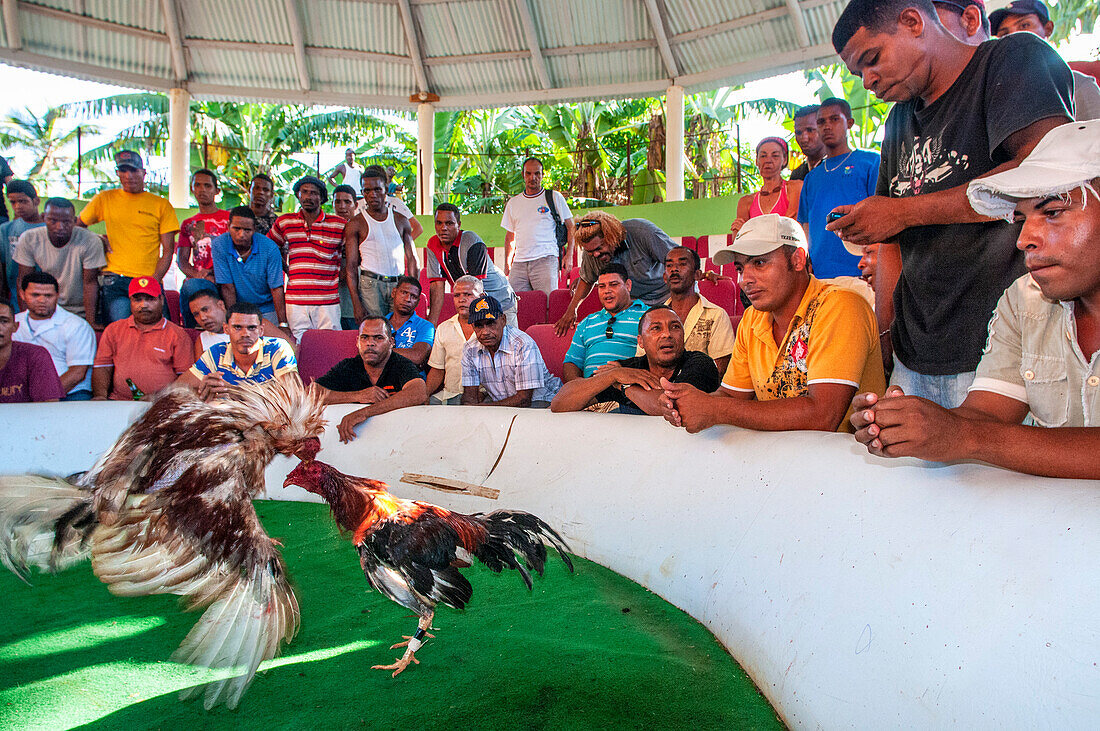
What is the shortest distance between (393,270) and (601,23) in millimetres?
5055

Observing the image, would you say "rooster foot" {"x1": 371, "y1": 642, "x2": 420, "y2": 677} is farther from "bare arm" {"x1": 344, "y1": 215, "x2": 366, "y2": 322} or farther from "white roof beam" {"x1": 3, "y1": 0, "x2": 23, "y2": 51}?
"white roof beam" {"x1": 3, "y1": 0, "x2": 23, "y2": 51}

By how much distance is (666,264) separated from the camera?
4410mm

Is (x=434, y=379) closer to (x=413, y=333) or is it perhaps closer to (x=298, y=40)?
(x=413, y=333)

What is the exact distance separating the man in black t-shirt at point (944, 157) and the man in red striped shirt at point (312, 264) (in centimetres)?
487

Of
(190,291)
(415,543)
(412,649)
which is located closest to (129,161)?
(190,291)

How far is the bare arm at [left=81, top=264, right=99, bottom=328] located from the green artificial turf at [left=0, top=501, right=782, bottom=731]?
3.68 m

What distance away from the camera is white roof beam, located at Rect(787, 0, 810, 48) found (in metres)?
8.39

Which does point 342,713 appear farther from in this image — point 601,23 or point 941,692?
point 601,23

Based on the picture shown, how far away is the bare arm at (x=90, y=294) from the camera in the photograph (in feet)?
20.4

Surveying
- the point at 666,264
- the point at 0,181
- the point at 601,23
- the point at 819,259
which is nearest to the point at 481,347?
the point at 666,264

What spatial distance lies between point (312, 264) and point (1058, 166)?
5.66 meters

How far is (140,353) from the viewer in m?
5.45

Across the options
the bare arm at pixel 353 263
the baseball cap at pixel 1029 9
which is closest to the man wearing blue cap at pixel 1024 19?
the baseball cap at pixel 1029 9

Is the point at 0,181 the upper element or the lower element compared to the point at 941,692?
upper
